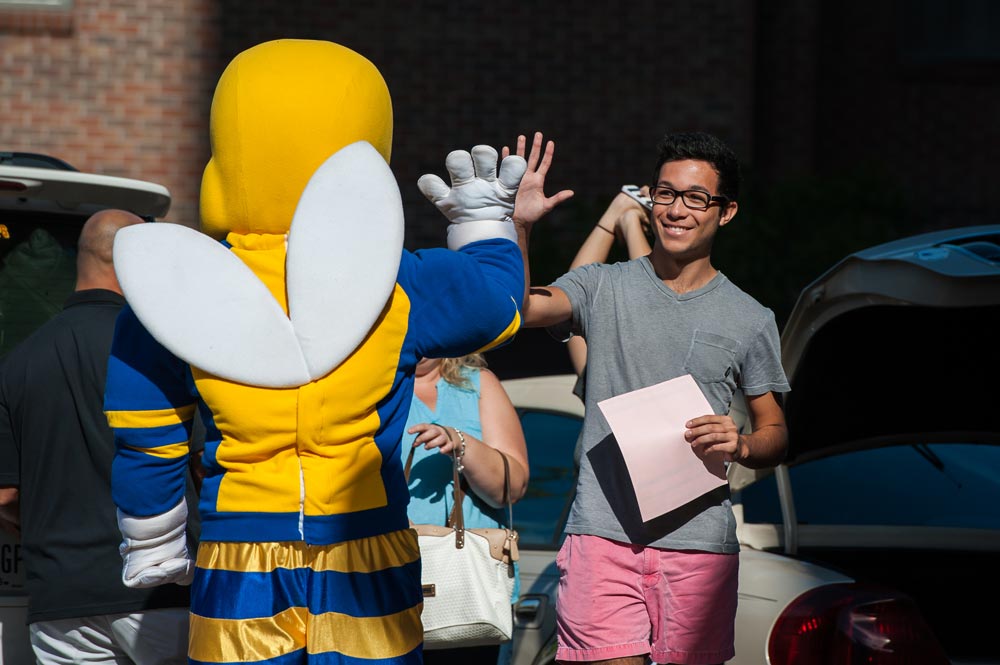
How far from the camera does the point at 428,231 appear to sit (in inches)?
383

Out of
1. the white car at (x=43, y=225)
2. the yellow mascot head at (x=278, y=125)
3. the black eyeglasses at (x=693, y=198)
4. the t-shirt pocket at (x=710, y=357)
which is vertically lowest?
the t-shirt pocket at (x=710, y=357)

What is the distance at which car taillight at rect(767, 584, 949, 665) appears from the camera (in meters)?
3.08

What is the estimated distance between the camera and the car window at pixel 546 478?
13.4 ft

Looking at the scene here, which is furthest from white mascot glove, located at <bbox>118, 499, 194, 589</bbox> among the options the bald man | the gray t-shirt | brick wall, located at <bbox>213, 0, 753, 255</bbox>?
brick wall, located at <bbox>213, 0, 753, 255</bbox>

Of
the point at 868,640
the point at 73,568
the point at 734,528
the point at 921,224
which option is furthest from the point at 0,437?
the point at 921,224

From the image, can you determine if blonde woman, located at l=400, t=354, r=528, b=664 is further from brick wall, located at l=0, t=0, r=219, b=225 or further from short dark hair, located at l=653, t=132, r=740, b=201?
brick wall, located at l=0, t=0, r=219, b=225

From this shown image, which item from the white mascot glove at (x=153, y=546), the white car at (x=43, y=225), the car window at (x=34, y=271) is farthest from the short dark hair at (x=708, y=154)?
the car window at (x=34, y=271)

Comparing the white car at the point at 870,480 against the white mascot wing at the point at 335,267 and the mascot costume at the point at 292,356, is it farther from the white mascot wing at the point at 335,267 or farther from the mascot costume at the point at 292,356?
the white mascot wing at the point at 335,267

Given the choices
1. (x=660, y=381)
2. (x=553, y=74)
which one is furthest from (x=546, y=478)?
(x=553, y=74)

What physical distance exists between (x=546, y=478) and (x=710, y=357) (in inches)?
47.2

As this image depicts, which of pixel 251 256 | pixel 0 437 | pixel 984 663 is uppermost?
pixel 251 256

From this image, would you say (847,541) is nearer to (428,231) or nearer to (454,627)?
(454,627)

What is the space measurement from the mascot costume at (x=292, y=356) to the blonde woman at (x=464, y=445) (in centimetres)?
85

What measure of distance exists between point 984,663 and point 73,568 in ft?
7.96
